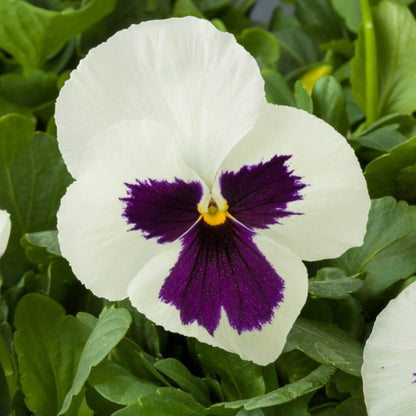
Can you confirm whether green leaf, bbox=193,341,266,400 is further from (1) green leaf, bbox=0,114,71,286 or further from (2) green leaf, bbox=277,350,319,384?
(1) green leaf, bbox=0,114,71,286

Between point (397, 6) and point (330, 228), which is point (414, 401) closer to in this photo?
point (330, 228)

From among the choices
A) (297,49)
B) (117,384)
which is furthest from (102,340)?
(297,49)

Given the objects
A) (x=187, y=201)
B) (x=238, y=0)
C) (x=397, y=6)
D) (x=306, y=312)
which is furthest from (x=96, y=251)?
(x=238, y=0)

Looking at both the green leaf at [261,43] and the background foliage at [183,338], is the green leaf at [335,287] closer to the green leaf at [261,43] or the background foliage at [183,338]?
the background foliage at [183,338]

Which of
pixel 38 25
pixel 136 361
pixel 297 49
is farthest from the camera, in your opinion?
pixel 297 49

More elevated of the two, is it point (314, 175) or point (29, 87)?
point (314, 175)

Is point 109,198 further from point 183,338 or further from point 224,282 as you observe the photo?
point 183,338
